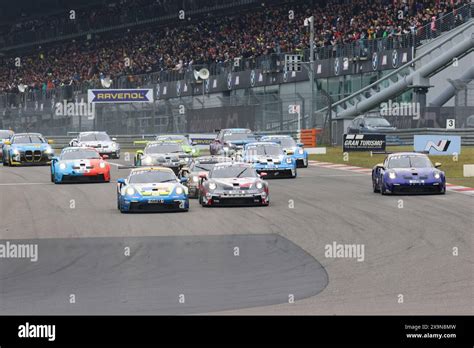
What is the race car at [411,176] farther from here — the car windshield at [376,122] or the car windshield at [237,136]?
the car windshield at [376,122]

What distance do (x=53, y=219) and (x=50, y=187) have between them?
875 centimetres

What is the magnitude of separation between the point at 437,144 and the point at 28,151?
15311 mm

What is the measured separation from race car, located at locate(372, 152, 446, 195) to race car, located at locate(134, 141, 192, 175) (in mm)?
9548

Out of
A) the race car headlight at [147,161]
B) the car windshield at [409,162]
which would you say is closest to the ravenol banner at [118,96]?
the race car headlight at [147,161]

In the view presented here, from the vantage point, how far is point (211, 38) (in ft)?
223

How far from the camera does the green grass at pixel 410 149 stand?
29.7 meters

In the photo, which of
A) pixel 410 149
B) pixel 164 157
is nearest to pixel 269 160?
pixel 164 157

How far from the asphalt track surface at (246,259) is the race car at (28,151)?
586 inches

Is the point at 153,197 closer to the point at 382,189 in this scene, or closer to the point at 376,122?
the point at 382,189

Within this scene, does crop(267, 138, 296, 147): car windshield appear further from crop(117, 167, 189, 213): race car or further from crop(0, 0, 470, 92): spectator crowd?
crop(117, 167, 189, 213): race car

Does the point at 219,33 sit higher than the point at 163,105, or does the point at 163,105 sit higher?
the point at 219,33

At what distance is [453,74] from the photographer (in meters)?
48.0

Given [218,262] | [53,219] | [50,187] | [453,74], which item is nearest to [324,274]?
[218,262]

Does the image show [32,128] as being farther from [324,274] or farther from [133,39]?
[324,274]
